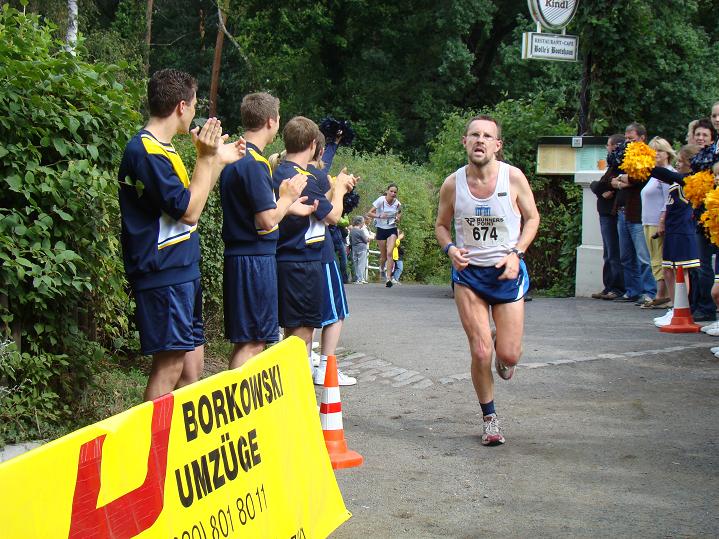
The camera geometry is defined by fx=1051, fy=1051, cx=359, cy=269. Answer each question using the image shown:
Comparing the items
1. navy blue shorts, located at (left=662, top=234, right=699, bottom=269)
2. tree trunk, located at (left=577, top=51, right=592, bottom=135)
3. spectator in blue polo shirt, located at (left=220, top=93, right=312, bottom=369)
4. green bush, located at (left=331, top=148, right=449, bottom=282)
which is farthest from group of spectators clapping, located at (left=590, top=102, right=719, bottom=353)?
green bush, located at (left=331, top=148, right=449, bottom=282)

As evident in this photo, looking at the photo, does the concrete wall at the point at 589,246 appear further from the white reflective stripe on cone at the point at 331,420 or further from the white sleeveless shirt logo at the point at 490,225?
the white reflective stripe on cone at the point at 331,420

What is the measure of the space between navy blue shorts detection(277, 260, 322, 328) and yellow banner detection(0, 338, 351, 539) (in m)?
2.69

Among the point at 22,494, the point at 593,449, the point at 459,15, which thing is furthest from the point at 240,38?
the point at 22,494

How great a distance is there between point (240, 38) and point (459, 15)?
33.2 ft

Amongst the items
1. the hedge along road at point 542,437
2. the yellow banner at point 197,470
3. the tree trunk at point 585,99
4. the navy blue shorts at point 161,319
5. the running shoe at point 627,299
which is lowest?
the hedge along road at point 542,437

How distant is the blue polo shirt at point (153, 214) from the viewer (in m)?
5.42

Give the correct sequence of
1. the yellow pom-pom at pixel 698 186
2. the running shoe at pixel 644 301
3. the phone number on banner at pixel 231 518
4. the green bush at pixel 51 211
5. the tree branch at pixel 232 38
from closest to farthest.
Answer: the phone number on banner at pixel 231 518, the green bush at pixel 51 211, the yellow pom-pom at pixel 698 186, the running shoe at pixel 644 301, the tree branch at pixel 232 38

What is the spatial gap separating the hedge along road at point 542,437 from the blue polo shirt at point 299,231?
1273 mm

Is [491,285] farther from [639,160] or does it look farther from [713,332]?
[639,160]

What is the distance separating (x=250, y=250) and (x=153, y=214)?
1.23 meters

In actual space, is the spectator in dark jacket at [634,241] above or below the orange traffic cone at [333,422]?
above

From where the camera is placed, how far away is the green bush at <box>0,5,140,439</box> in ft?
18.6

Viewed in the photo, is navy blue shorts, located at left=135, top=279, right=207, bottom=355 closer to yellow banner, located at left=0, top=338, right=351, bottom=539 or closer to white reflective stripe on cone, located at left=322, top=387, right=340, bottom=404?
yellow banner, located at left=0, top=338, right=351, bottom=539

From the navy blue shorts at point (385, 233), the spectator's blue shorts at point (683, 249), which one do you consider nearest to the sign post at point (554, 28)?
the spectator's blue shorts at point (683, 249)
